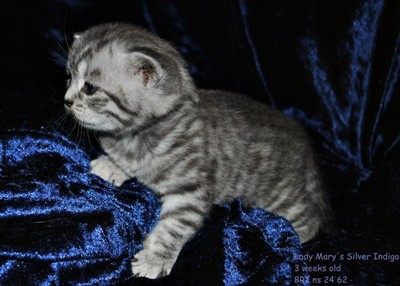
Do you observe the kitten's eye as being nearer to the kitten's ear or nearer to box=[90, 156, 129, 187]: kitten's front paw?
the kitten's ear

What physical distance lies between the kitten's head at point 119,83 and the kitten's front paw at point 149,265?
40 cm

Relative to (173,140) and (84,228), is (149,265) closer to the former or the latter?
(84,228)

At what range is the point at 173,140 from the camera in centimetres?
164

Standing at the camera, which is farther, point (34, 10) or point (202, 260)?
point (34, 10)

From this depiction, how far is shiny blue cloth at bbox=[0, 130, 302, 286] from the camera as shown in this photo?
4.48 feet

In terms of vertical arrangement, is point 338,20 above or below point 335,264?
above

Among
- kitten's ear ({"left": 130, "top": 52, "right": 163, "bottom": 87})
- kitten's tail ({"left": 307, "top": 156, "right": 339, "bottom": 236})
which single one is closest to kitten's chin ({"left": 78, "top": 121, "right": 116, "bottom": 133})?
kitten's ear ({"left": 130, "top": 52, "right": 163, "bottom": 87})

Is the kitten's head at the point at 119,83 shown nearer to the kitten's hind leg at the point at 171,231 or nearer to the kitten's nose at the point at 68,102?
the kitten's nose at the point at 68,102

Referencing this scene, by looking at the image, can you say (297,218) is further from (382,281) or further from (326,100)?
(326,100)


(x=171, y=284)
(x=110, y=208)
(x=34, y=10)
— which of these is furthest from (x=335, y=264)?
(x=34, y=10)

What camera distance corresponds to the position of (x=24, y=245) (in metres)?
1.35

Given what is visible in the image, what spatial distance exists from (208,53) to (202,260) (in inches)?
42.9

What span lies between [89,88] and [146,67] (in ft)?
0.64

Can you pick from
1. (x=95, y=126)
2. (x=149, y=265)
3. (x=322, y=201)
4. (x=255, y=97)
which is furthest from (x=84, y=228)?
(x=255, y=97)
